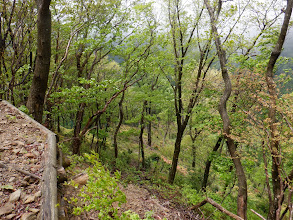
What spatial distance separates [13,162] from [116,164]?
8904 mm

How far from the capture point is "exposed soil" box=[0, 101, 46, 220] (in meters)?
1.86

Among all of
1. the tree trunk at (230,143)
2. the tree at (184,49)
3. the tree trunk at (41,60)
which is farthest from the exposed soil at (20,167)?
the tree at (184,49)

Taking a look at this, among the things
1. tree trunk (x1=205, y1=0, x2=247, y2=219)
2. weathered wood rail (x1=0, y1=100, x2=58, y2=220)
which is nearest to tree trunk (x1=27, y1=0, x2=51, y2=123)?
weathered wood rail (x1=0, y1=100, x2=58, y2=220)

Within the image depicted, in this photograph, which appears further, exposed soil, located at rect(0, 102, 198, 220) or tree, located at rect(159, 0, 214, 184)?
tree, located at rect(159, 0, 214, 184)

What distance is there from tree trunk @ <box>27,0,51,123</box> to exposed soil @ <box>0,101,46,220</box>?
0.56 m

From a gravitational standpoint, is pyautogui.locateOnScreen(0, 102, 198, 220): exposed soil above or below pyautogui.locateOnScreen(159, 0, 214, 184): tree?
below

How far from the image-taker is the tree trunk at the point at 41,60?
11.9 ft

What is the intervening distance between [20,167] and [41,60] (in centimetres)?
261

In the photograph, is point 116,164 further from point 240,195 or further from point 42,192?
point 42,192

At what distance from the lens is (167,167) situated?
14.6 m

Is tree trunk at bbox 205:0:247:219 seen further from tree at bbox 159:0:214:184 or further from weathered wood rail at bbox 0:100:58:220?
weathered wood rail at bbox 0:100:58:220

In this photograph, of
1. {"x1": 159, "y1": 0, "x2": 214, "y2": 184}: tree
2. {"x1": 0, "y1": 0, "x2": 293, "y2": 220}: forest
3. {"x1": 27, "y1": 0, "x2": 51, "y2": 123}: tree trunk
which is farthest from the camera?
{"x1": 159, "y1": 0, "x2": 214, "y2": 184}: tree

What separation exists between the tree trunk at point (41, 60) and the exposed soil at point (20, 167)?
0.56 m

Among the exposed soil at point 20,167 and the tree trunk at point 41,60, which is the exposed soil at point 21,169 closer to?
the exposed soil at point 20,167
